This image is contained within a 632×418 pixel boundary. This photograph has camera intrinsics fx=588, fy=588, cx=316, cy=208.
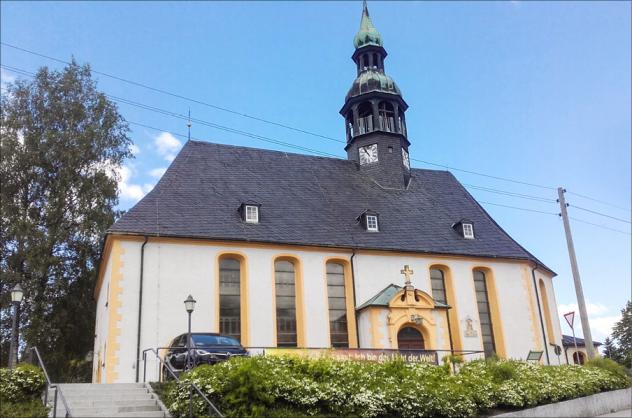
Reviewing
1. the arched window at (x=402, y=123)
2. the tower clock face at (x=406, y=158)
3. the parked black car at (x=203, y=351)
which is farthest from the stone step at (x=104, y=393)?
the arched window at (x=402, y=123)

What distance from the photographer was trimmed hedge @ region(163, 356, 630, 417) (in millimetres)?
12586

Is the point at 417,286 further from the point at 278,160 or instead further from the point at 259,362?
the point at 259,362

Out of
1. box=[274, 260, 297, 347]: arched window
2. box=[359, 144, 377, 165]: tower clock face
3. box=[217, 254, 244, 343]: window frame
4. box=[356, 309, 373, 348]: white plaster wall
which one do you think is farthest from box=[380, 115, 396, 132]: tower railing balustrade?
box=[217, 254, 244, 343]: window frame

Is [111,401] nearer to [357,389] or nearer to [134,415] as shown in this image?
[134,415]

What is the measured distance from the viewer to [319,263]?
78.4 feet

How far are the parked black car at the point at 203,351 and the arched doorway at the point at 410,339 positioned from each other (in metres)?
7.80

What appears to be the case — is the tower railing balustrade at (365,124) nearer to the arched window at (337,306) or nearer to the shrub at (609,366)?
the arched window at (337,306)

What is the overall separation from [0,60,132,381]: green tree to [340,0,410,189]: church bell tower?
41.3 feet

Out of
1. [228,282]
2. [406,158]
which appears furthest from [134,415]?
[406,158]

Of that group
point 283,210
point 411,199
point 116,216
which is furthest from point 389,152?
point 116,216

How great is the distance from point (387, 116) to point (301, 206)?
27.3ft

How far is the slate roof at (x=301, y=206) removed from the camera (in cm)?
2281

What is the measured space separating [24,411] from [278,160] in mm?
18018

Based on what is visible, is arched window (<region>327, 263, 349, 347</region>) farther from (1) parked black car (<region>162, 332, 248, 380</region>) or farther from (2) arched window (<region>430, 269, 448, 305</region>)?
(1) parked black car (<region>162, 332, 248, 380</region>)
